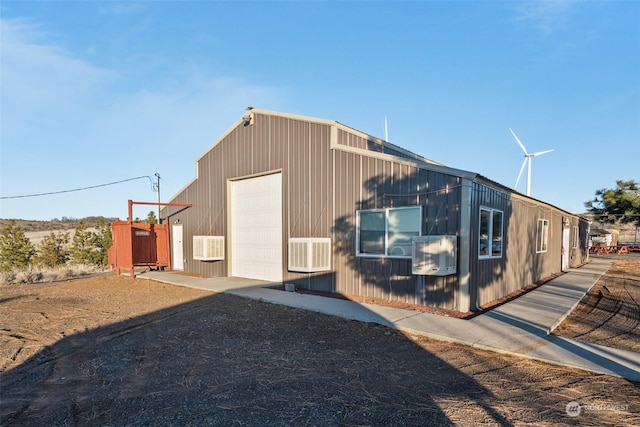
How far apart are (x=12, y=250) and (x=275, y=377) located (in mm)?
19835

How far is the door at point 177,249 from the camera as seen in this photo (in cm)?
1598

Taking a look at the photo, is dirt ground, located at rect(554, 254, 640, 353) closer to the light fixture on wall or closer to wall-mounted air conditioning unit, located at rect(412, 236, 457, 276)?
wall-mounted air conditioning unit, located at rect(412, 236, 457, 276)

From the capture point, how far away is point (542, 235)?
13.5 meters

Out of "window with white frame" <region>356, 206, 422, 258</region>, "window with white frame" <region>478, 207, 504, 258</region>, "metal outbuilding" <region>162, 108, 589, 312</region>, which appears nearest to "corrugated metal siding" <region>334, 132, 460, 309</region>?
"metal outbuilding" <region>162, 108, 589, 312</region>

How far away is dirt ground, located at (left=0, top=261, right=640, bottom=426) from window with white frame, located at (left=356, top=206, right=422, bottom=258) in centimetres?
231

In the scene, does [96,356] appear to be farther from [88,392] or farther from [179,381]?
[179,381]

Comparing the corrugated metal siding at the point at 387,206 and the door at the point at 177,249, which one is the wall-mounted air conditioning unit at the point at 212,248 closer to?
the door at the point at 177,249

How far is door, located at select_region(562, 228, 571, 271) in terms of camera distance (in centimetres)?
1702

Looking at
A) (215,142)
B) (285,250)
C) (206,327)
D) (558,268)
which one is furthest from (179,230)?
(558,268)

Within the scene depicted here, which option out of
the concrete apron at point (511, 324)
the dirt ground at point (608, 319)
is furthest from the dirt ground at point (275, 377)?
the concrete apron at point (511, 324)

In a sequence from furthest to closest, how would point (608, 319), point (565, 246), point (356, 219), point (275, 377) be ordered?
point (565, 246) → point (356, 219) → point (608, 319) → point (275, 377)

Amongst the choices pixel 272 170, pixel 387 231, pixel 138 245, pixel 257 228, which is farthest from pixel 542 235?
pixel 138 245

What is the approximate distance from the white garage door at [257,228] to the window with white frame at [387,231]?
3332 millimetres

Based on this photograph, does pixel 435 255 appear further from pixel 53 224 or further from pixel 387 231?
pixel 53 224
